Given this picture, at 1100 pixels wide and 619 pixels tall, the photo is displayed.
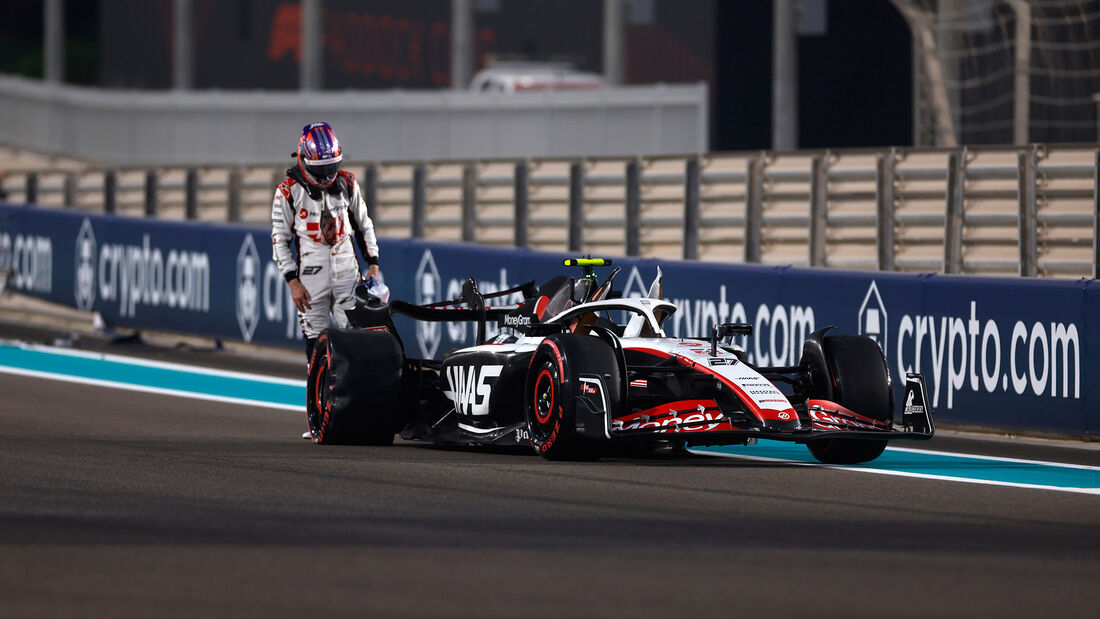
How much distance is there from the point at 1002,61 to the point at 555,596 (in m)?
16.2

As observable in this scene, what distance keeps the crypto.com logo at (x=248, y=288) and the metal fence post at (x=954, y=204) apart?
6.96 m

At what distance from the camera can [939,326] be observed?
48.0 ft

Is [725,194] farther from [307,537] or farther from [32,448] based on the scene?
[307,537]

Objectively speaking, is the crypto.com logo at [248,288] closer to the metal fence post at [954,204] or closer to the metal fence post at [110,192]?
the metal fence post at [954,204]

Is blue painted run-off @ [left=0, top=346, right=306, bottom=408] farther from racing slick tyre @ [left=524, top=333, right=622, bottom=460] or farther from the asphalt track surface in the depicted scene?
racing slick tyre @ [left=524, top=333, right=622, bottom=460]

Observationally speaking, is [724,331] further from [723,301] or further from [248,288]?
[248,288]

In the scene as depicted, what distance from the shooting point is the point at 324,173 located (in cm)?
1402

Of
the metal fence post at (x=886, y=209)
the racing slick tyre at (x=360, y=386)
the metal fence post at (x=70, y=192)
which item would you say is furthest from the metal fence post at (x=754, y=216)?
the metal fence post at (x=70, y=192)

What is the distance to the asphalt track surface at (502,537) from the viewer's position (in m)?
→ 7.64

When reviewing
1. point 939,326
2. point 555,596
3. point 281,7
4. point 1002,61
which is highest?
point 281,7

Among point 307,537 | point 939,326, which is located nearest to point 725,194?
point 939,326

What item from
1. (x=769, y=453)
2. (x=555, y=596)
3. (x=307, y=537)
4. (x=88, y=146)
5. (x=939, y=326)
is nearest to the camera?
(x=555, y=596)

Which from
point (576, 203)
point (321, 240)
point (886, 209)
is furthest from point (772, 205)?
point (321, 240)

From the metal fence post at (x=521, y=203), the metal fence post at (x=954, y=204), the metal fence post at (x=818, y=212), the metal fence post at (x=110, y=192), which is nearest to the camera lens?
the metal fence post at (x=954, y=204)
